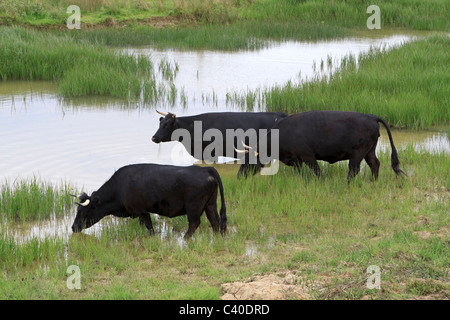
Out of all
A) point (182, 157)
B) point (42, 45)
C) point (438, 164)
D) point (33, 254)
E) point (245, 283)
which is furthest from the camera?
point (42, 45)

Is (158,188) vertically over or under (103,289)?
over

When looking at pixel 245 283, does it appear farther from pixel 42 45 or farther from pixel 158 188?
pixel 42 45

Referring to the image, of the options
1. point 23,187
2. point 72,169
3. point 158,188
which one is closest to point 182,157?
point 72,169

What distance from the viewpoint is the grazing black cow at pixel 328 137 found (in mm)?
8195

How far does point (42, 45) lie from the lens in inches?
647

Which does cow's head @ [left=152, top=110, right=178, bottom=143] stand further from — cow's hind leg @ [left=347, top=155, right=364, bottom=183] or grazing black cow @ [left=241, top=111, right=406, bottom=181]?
cow's hind leg @ [left=347, top=155, right=364, bottom=183]

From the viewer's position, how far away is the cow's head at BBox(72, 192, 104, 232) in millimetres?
7262

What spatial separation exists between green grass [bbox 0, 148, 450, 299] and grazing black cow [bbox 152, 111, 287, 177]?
0.92 m

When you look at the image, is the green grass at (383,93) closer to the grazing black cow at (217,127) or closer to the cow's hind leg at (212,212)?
the grazing black cow at (217,127)

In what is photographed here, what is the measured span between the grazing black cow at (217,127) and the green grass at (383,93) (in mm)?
3193

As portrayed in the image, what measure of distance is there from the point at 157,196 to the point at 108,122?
5709 millimetres

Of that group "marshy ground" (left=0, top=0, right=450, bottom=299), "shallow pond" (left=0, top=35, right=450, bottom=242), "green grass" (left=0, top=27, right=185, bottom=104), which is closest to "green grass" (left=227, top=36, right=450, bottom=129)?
"marshy ground" (left=0, top=0, right=450, bottom=299)

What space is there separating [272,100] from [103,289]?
7852mm

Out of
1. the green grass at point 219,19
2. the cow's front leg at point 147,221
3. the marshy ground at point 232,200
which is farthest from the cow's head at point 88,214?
the green grass at point 219,19
